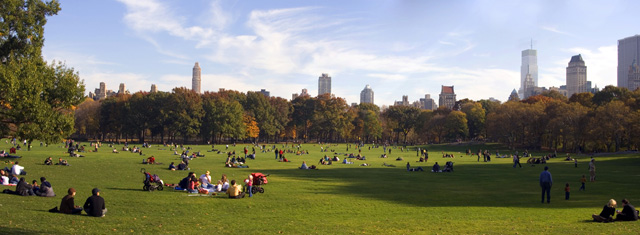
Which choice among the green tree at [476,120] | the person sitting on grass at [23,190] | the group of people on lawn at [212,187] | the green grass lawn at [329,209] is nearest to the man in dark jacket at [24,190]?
the person sitting on grass at [23,190]

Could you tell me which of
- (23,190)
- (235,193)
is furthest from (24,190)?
(235,193)

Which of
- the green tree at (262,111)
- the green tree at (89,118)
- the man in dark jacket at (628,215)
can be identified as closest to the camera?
the man in dark jacket at (628,215)

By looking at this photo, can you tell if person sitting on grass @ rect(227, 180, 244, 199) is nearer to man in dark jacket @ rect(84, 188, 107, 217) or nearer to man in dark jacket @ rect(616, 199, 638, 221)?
man in dark jacket @ rect(84, 188, 107, 217)

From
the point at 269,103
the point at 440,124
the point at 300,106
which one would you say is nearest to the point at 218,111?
the point at 269,103

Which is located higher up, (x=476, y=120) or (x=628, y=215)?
(x=476, y=120)

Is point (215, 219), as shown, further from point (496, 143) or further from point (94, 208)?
point (496, 143)

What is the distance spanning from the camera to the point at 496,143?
11988 cm

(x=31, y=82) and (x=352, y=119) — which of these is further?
(x=352, y=119)

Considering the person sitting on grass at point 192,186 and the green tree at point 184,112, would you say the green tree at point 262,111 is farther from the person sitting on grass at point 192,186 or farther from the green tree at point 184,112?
the person sitting on grass at point 192,186

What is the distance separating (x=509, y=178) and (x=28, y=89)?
111 feet

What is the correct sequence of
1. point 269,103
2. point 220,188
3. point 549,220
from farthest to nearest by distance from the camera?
point 269,103, point 220,188, point 549,220

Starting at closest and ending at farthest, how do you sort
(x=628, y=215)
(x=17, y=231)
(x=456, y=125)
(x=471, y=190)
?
(x=17, y=231), (x=628, y=215), (x=471, y=190), (x=456, y=125)

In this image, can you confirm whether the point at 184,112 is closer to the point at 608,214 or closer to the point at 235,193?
the point at 235,193

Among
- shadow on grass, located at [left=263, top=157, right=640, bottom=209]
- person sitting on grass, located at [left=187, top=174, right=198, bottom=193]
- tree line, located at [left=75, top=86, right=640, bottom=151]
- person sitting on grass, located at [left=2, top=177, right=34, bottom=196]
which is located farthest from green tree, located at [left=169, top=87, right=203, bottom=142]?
person sitting on grass, located at [left=2, top=177, right=34, bottom=196]
